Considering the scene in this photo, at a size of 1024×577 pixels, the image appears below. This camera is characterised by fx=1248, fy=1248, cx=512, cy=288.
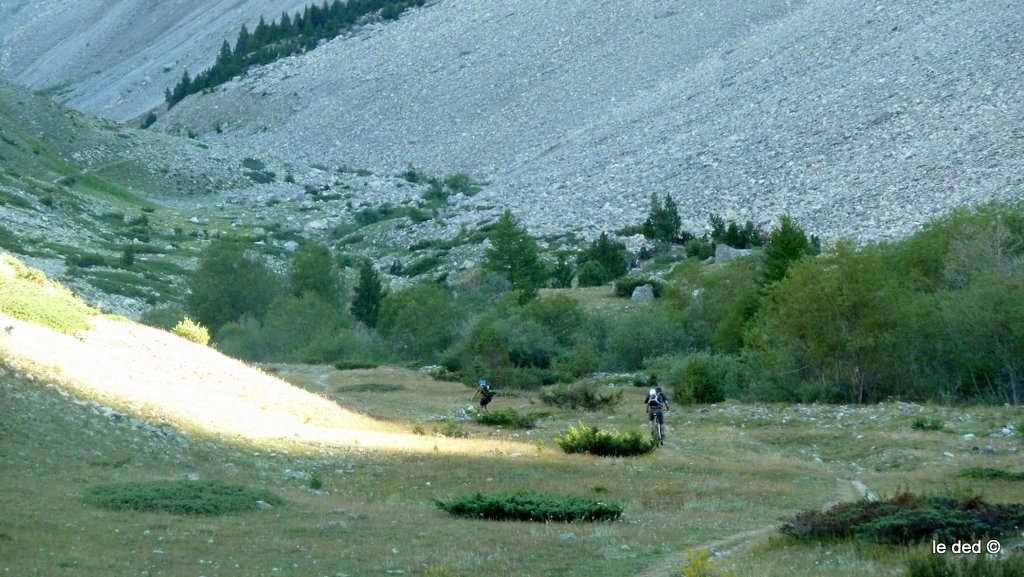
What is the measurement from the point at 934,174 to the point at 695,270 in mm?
16988

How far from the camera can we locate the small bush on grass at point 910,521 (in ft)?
39.2

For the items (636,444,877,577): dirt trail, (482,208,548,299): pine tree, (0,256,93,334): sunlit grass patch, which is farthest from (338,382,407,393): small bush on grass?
(636,444,877,577): dirt trail

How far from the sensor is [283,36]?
13712 cm

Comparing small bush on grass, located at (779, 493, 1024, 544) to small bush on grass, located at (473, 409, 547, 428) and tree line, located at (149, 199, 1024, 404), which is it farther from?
tree line, located at (149, 199, 1024, 404)

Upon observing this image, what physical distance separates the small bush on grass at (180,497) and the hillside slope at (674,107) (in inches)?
1821

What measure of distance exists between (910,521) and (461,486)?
8.35m

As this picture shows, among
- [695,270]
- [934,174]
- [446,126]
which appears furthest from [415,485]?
[446,126]

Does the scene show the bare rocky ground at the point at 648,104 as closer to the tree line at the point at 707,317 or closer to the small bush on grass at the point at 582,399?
the tree line at the point at 707,317

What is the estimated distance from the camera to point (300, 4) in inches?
5881

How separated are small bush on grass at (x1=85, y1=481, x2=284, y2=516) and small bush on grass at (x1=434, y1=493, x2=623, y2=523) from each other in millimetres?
2418

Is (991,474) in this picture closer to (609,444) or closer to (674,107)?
(609,444)

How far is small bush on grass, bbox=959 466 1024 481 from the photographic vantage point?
66.8 feet

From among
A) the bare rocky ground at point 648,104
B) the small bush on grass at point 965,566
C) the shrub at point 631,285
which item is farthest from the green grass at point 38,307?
the bare rocky ground at point 648,104

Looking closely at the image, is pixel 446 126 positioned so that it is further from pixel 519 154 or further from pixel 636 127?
pixel 636 127
